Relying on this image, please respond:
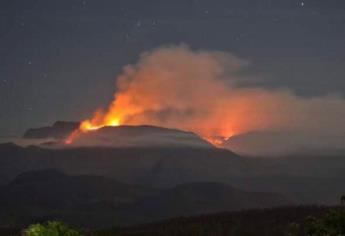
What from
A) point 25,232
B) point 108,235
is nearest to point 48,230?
point 25,232

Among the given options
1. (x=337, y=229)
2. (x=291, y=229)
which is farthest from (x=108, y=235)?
(x=337, y=229)

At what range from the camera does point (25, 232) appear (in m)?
13.6

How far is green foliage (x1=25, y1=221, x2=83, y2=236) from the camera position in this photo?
45.2 feet

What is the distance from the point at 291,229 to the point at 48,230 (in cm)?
757

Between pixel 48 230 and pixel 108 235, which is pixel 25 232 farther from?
pixel 108 235

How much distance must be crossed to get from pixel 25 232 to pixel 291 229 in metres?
8.17

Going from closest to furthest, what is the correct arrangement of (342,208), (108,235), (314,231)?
(314,231), (342,208), (108,235)

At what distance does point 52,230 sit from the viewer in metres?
14.1

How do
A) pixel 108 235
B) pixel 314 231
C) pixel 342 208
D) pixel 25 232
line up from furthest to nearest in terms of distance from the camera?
pixel 108 235, pixel 342 208, pixel 314 231, pixel 25 232

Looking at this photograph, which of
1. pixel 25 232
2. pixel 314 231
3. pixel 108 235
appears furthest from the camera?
pixel 108 235

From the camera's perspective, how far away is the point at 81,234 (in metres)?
14.1

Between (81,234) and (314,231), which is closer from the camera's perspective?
(81,234)

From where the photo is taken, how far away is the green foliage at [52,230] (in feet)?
45.2

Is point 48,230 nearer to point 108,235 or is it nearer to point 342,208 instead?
point 108,235
